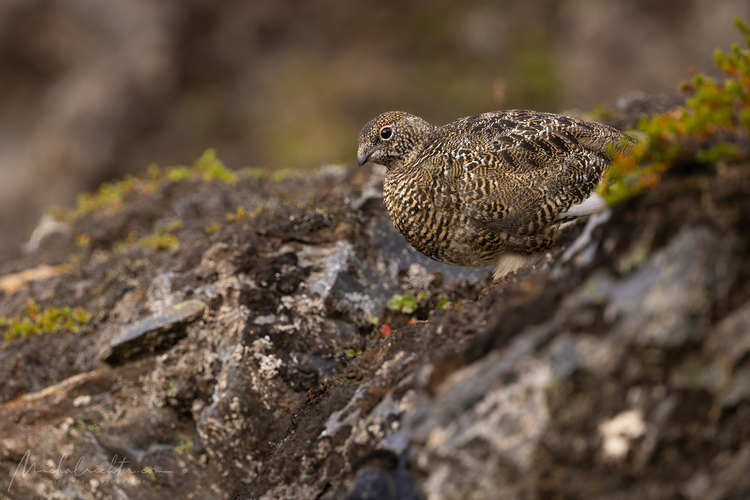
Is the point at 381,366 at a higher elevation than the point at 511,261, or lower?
lower

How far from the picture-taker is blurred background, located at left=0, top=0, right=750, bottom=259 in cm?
2322

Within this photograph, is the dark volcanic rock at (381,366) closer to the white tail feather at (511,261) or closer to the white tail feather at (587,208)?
the white tail feather at (511,261)

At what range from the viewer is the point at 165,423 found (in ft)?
19.0

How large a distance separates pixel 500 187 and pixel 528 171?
302 mm

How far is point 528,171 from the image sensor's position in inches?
202

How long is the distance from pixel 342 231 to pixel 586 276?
4.06m

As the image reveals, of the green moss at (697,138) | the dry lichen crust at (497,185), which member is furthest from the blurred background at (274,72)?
the green moss at (697,138)

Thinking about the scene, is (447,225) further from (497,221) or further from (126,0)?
(126,0)

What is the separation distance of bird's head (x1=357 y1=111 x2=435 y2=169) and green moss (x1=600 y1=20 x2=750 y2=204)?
9.30ft

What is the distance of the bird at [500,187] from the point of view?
507cm

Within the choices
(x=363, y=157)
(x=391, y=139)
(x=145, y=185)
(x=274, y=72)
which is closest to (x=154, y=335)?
(x=363, y=157)

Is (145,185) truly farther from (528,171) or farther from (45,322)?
(528,171)

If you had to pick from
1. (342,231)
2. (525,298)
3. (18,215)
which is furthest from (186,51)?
(525,298)

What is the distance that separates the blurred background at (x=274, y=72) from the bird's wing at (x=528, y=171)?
17.5 meters
